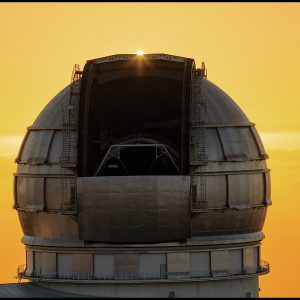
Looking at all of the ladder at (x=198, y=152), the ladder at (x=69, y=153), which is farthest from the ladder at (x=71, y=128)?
the ladder at (x=198, y=152)

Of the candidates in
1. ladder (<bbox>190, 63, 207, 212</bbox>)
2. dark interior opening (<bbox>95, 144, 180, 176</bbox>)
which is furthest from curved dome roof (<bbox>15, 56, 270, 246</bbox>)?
dark interior opening (<bbox>95, 144, 180, 176</bbox>)

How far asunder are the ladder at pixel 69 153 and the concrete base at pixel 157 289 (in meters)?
4.82

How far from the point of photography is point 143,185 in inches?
4200

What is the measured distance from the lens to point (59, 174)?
110062mm

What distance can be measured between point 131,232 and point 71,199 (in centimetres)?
429

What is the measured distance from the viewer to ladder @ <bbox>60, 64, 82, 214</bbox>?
4301 inches

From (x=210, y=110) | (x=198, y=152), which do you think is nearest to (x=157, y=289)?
(x=198, y=152)

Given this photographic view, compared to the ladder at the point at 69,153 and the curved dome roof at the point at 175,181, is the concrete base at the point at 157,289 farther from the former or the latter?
the ladder at the point at 69,153

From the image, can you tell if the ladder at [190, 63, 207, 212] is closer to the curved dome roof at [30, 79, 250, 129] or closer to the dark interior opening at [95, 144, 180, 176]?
the curved dome roof at [30, 79, 250, 129]

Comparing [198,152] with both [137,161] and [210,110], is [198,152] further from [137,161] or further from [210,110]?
[137,161]

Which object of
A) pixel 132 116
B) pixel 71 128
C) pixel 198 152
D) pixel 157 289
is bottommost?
pixel 157 289

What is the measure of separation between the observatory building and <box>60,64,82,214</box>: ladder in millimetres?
59

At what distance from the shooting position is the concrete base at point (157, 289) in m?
109

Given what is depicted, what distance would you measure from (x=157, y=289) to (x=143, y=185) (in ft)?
22.3
